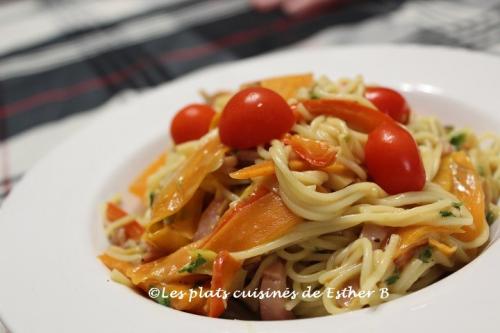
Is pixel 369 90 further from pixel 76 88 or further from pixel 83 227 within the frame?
pixel 76 88

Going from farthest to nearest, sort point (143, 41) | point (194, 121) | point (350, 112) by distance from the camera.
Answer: point (143, 41) → point (194, 121) → point (350, 112)

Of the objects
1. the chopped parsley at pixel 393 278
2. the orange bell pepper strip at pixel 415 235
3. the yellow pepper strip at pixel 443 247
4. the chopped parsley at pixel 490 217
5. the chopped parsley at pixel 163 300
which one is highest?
the chopped parsley at pixel 163 300

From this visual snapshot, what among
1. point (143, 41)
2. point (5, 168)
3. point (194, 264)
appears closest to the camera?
point (194, 264)

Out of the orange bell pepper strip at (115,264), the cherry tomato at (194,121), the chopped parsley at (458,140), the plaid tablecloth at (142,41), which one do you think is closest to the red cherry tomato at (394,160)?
the chopped parsley at (458,140)

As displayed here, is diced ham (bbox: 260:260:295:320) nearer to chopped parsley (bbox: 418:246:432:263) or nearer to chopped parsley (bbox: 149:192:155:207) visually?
chopped parsley (bbox: 418:246:432:263)

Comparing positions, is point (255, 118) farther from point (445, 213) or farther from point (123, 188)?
point (123, 188)

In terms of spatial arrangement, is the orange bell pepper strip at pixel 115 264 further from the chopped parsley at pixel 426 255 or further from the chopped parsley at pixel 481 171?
the chopped parsley at pixel 481 171

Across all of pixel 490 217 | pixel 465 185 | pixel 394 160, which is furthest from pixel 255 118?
pixel 490 217
